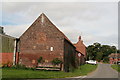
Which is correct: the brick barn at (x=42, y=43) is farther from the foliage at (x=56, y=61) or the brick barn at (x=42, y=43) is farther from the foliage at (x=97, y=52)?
the foliage at (x=97, y=52)

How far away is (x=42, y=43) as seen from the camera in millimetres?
32500

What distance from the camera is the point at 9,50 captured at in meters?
32.2

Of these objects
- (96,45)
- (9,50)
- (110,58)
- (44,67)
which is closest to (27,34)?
(9,50)

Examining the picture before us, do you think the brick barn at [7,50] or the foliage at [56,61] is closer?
the brick barn at [7,50]

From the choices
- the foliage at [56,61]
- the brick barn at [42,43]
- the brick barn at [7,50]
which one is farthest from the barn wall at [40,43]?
the brick barn at [7,50]

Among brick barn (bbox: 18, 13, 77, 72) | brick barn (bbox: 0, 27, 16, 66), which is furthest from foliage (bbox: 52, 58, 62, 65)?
brick barn (bbox: 0, 27, 16, 66)

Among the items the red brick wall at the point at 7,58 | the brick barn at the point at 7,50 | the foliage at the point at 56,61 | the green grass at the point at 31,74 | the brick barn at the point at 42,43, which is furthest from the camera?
the brick barn at the point at 42,43

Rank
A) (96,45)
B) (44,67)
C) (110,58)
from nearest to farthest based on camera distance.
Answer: (44,67) < (110,58) < (96,45)

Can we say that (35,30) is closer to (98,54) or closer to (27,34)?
(27,34)

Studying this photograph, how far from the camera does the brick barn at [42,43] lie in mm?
31672

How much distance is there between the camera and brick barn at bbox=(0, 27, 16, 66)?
98.8ft

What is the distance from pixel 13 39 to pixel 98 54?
315 ft

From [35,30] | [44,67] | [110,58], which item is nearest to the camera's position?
[44,67]

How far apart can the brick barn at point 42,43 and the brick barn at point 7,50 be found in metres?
1.15
